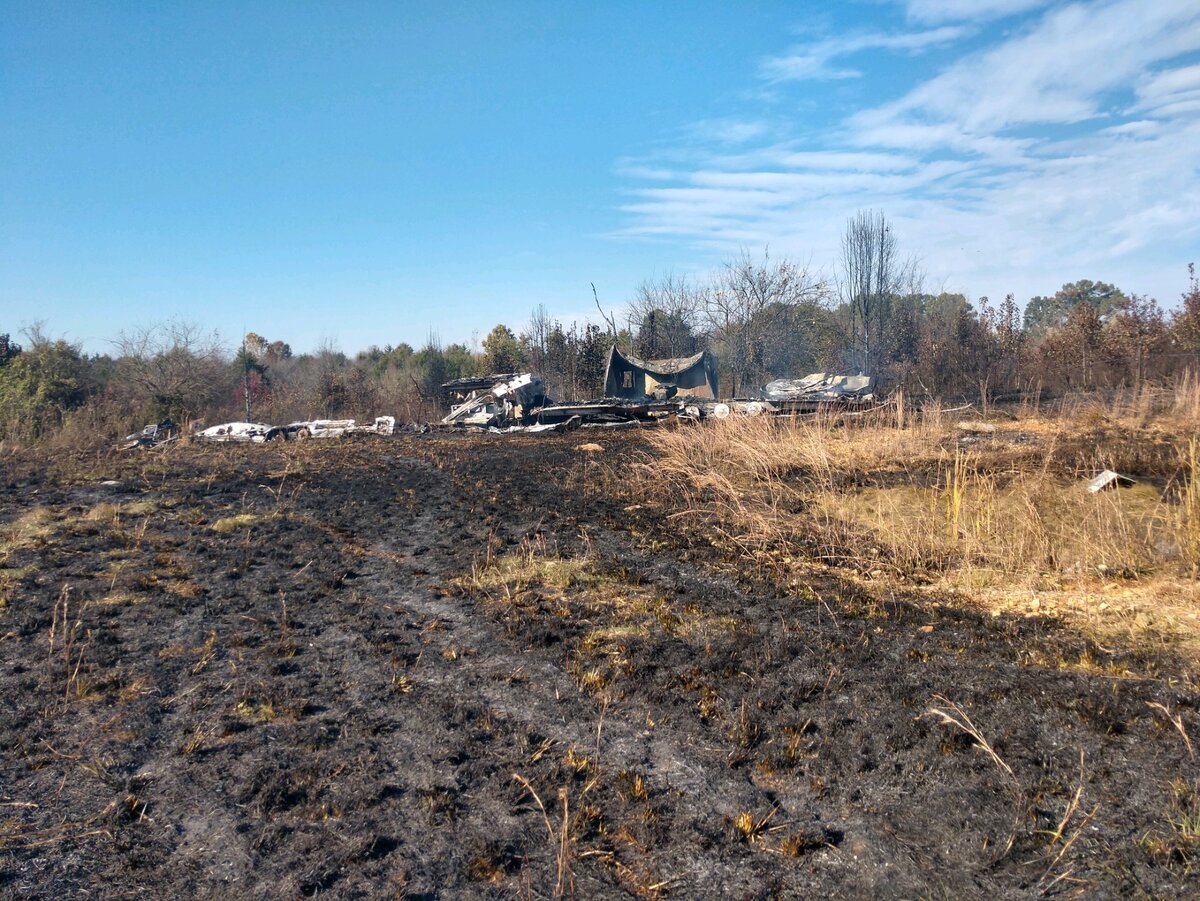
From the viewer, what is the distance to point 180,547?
788 cm

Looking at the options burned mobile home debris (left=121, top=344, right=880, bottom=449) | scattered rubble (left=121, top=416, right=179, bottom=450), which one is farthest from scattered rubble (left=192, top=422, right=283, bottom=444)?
scattered rubble (left=121, top=416, right=179, bottom=450)

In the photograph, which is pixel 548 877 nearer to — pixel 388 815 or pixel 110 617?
pixel 388 815

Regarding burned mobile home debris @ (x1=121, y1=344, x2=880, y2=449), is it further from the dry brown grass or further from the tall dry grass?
the dry brown grass

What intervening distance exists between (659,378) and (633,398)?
1.38 m

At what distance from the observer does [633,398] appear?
104ft

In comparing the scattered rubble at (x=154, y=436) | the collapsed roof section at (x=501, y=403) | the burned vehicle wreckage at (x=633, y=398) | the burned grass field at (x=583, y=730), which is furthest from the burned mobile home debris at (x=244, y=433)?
the burned grass field at (x=583, y=730)

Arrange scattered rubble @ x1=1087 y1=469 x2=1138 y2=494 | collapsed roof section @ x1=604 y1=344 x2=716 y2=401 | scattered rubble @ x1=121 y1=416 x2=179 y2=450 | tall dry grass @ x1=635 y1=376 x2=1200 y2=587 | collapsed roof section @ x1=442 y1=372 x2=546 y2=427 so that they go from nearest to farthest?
tall dry grass @ x1=635 y1=376 x2=1200 y2=587 → scattered rubble @ x1=1087 y1=469 x2=1138 y2=494 → scattered rubble @ x1=121 y1=416 x2=179 y2=450 → collapsed roof section @ x1=442 y1=372 x2=546 y2=427 → collapsed roof section @ x1=604 y1=344 x2=716 y2=401

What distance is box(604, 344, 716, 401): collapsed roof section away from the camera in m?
31.1

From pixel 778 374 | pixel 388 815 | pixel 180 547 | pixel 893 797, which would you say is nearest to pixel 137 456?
pixel 180 547

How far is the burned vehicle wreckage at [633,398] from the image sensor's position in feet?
71.8

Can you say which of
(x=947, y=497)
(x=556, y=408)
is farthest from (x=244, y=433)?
(x=947, y=497)

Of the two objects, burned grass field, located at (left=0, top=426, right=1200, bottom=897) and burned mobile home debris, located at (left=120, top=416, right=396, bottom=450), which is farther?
burned mobile home debris, located at (left=120, top=416, right=396, bottom=450)

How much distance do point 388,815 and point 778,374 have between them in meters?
32.8

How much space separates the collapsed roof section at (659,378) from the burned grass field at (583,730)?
78.7 feet
